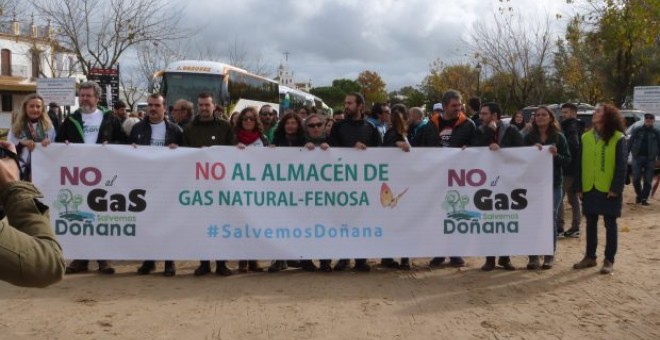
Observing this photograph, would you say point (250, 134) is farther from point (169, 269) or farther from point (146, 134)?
point (169, 269)

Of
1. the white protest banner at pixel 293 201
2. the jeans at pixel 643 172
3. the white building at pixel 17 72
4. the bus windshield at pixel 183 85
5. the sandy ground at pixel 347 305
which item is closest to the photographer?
the sandy ground at pixel 347 305

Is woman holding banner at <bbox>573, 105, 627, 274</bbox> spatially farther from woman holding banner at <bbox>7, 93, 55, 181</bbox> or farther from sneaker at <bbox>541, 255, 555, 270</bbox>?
woman holding banner at <bbox>7, 93, 55, 181</bbox>

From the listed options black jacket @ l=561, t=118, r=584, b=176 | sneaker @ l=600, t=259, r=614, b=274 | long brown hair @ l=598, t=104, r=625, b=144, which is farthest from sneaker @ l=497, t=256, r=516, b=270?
black jacket @ l=561, t=118, r=584, b=176

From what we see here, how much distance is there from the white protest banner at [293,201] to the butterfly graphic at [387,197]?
0.01 meters

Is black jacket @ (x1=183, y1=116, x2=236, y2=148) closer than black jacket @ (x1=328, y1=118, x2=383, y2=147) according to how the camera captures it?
Yes

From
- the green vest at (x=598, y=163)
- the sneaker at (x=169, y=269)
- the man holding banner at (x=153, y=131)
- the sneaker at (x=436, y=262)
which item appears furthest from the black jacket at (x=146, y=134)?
the green vest at (x=598, y=163)

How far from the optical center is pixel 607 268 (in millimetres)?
7355

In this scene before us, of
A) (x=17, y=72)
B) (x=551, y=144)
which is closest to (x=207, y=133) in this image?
(x=551, y=144)

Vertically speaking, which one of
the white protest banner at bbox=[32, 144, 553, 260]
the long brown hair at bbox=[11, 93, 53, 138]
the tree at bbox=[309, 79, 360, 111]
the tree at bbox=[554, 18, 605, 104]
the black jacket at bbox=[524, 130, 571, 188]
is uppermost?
the tree at bbox=[309, 79, 360, 111]

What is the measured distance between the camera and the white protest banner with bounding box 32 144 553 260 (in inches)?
279

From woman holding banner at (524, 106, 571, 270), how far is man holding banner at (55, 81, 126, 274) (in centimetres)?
497

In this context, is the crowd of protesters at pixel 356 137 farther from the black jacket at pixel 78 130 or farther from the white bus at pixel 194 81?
the white bus at pixel 194 81

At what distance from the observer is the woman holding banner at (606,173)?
23.9 ft

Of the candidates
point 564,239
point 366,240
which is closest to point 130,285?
point 366,240
